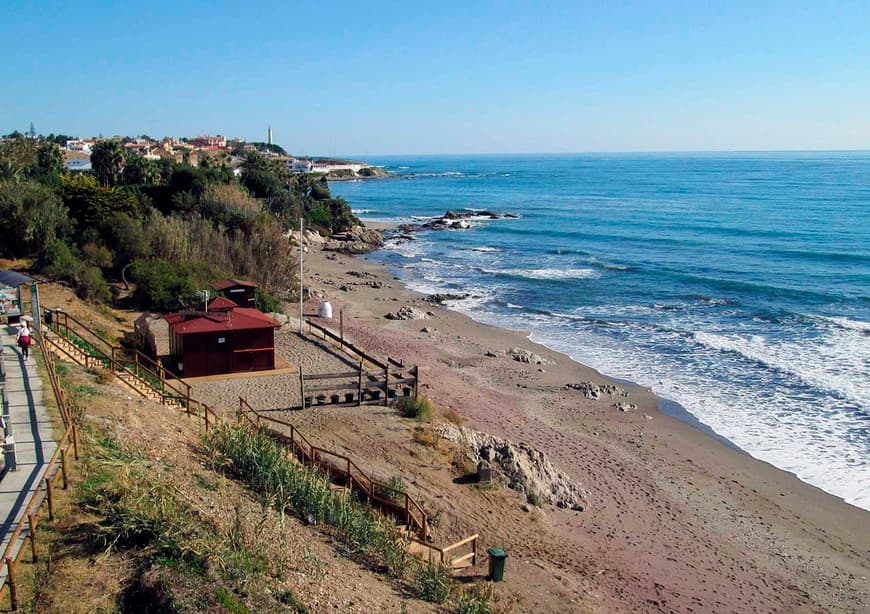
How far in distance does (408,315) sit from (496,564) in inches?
888

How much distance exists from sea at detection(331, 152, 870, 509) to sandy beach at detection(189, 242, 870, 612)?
6.01 feet

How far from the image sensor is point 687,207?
85.0 meters

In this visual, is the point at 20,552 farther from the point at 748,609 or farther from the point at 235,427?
the point at 748,609

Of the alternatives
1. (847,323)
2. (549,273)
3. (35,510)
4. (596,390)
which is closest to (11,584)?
(35,510)

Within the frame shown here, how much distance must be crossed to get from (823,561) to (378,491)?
31.3 ft

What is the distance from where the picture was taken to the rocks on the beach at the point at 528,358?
27406 millimetres

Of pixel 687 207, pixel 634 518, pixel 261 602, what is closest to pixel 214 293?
pixel 634 518

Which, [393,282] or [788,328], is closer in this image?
[788,328]

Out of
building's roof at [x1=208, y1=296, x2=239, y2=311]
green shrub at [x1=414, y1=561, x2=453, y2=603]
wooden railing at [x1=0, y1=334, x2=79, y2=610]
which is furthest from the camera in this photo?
building's roof at [x1=208, y1=296, x2=239, y2=311]

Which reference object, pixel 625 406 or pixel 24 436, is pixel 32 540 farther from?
pixel 625 406

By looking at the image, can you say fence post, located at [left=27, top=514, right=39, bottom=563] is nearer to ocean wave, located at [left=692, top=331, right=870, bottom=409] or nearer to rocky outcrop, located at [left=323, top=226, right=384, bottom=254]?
ocean wave, located at [left=692, top=331, right=870, bottom=409]

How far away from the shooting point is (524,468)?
16359 millimetres

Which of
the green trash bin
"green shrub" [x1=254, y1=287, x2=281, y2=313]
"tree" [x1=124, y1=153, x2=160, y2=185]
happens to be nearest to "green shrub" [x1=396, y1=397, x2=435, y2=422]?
the green trash bin

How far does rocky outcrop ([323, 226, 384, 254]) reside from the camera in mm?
59375
